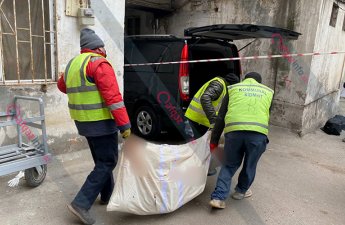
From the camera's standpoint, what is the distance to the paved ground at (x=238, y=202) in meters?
2.80

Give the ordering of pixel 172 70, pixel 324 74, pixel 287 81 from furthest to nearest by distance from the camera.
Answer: pixel 324 74 < pixel 287 81 < pixel 172 70

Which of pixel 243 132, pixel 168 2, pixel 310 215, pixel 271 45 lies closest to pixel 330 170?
pixel 310 215

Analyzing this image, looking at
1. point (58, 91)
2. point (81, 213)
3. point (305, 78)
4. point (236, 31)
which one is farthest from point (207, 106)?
point (305, 78)

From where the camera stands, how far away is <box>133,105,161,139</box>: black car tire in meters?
5.11

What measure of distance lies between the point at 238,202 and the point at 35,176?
2.22m

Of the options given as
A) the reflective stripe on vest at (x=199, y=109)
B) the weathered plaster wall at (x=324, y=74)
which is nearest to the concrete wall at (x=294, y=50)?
the weathered plaster wall at (x=324, y=74)

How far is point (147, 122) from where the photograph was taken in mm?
5258

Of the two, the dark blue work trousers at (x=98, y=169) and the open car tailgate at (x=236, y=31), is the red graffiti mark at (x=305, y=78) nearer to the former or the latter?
the open car tailgate at (x=236, y=31)

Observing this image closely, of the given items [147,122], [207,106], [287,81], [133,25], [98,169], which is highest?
[133,25]

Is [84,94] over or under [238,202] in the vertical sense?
over

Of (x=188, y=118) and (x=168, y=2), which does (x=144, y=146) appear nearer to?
(x=188, y=118)

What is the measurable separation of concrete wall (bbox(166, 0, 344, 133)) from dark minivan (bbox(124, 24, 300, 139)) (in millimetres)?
A: 863

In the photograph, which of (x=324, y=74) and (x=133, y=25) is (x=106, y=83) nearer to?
(x=324, y=74)

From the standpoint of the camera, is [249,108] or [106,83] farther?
[249,108]
